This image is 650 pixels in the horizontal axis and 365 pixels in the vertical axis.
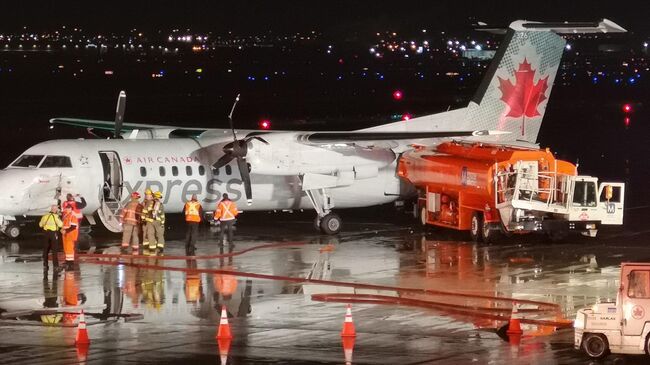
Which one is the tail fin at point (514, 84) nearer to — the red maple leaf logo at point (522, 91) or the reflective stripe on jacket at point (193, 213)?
the red maple leaf logo at point (522, 91)

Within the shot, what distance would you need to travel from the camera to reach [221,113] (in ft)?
270

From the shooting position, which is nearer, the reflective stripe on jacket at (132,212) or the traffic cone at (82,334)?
the traffic cone at (82,334)

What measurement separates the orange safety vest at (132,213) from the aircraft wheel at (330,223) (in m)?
5.34

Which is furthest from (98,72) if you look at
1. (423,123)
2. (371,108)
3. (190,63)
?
(423,123)

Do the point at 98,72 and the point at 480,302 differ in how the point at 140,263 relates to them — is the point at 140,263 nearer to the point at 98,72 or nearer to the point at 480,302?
the point at 480,302

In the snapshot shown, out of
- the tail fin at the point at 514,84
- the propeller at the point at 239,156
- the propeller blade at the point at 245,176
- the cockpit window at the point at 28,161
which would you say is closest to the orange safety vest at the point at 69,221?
the cockpit window at the point at 28,161

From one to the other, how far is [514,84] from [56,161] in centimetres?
1262

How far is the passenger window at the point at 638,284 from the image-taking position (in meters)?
15.8

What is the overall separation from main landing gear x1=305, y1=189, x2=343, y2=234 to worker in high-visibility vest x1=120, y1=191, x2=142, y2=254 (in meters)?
5.29

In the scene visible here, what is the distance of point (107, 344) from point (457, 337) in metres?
5.01

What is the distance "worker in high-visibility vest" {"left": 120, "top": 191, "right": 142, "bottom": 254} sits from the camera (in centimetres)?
2728

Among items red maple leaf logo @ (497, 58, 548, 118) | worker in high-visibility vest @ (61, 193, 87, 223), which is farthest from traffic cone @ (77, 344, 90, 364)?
red maple leaf logo @ (497, 58, 548, 118)

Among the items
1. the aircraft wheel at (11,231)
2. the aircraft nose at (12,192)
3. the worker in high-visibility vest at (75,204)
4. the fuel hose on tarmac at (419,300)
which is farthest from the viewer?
the aircraft wheel at (11,231)

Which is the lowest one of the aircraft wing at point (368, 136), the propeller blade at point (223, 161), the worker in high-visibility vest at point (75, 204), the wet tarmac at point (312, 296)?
the wet tarmac at point (312, 296)
